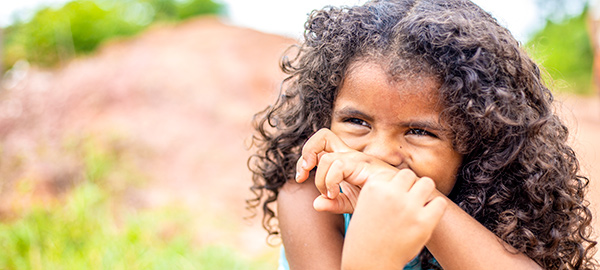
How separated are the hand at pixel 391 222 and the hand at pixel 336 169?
0.30 feet

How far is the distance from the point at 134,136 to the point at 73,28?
555cm

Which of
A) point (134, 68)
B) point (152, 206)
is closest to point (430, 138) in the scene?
point (152, 206)

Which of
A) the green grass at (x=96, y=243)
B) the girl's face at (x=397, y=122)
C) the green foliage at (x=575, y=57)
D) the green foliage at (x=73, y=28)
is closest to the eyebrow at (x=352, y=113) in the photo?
the girl's face at (x=397, y=122)

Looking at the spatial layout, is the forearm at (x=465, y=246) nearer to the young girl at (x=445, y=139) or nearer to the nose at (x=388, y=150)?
the young girl at (x=445, y=139)

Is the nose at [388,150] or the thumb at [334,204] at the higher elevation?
the nose at [388,150]

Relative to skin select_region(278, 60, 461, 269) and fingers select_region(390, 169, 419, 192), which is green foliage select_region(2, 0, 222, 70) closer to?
skin select_region(278, 60, 461, 269)

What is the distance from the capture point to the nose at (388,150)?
1400 millimetres

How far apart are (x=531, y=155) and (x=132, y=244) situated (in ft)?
9.39

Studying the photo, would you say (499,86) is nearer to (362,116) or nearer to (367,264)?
(362,116)

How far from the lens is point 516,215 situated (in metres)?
1.51

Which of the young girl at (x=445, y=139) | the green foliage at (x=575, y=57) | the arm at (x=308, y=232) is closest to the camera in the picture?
the young girl at (x=445, y=139)

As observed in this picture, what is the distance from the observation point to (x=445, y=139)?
146 cm

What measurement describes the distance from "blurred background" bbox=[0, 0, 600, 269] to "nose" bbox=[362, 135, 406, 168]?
2.16ft

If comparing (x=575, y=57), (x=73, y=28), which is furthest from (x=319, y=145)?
(x=575, y=57)
